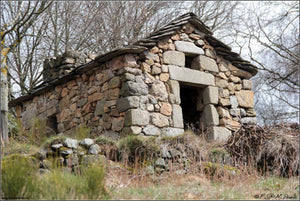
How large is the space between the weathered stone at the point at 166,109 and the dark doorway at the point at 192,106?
115 cm

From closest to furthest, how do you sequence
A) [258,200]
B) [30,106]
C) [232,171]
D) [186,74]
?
1. [258,200]
2. [232,171]
3. [186,74]
4. [30,106]

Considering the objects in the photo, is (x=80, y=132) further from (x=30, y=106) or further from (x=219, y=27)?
(x=219, y=27)

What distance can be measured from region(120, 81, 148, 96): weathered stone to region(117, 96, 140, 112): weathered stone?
0.10 m

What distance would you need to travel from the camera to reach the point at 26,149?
5.31m

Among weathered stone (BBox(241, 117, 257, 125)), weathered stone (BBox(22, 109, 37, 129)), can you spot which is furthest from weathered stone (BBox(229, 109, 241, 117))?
weathered stone (BBox(22, 109, 37, 129))

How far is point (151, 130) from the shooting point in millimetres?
7289

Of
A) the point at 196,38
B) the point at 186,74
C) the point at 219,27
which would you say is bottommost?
the point at 186,74

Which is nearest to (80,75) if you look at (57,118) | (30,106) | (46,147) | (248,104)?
(57,118)

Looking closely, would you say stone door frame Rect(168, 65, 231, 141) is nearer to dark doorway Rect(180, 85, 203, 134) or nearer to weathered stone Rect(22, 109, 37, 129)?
dark doorway Rect(180, 85, 203, 134)

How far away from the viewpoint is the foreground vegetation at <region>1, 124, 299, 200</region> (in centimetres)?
402

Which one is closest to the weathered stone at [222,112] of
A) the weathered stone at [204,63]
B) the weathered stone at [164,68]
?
the weathered stone at [204,63]

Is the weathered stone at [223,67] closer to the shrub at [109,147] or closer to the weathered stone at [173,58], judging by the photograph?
the weathered stone at [173,58]

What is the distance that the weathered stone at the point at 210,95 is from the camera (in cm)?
848

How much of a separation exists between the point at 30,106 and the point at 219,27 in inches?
320
